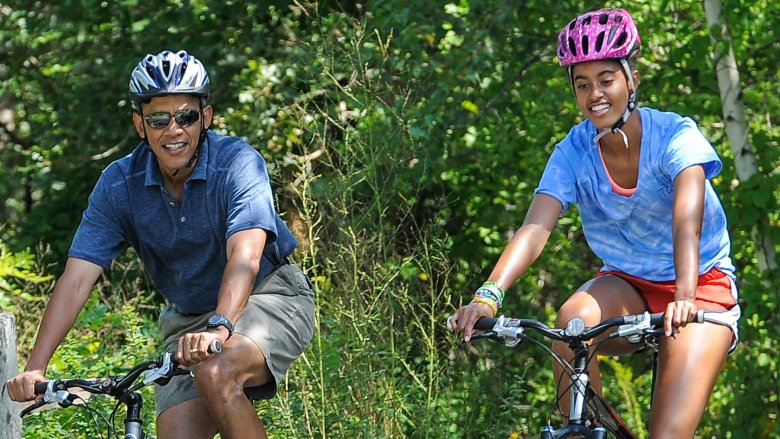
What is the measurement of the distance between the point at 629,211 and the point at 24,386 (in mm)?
2113

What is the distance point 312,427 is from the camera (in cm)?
620

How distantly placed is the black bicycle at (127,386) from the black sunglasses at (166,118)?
94 cm

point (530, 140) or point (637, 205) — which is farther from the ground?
point (637, 205)

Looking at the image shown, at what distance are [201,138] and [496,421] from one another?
2746 millimetres

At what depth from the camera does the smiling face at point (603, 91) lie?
4.49m

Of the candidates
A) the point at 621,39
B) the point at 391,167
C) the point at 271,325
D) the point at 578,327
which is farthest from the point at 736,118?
the point at 271,325

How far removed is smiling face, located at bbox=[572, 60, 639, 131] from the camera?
177 inches

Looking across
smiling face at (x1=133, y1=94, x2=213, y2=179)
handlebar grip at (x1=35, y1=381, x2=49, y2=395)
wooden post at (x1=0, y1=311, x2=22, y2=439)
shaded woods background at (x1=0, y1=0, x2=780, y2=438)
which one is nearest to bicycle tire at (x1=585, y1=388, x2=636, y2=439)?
smiling face at (x1=133, y1=94, x2=213, y2=179)

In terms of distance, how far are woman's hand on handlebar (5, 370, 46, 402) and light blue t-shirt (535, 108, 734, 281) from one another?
1.86 metres

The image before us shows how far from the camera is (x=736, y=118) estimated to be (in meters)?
8.75

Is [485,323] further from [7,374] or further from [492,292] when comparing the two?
[7,374]

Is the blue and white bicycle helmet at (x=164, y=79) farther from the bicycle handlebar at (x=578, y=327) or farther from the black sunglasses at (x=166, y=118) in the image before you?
the bicycle handlebar at (x=578, y=327)

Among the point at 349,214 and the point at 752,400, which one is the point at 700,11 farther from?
the point at 349,214

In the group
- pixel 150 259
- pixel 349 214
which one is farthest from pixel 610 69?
pixel 349 214
